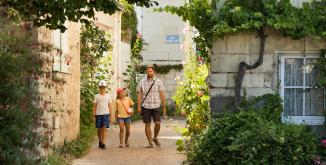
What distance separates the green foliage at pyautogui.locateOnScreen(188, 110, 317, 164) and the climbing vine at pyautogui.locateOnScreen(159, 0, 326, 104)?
654mm

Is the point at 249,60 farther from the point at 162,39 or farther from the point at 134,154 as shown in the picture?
the point at 162,39

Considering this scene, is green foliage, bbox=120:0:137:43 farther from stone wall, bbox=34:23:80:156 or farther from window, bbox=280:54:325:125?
window, bbox=280:54:325:125

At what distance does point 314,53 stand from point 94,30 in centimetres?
761

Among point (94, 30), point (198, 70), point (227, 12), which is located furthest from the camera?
point (94, 30)

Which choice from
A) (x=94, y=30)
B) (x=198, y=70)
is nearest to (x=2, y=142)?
(x=198, y=70)

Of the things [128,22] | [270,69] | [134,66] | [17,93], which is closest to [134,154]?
[270,69]

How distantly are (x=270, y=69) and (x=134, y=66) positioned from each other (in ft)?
39.7

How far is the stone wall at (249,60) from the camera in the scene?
988cm

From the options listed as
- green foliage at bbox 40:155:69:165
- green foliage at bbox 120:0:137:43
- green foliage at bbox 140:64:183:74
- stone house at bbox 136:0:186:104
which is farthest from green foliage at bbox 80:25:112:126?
stone house at bbox 136:0:186:104

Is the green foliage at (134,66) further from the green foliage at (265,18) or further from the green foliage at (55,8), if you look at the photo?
the green foliage at (55,8)

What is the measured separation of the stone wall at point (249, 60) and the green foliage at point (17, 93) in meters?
4.07

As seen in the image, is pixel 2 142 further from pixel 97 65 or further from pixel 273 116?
pixel 97 65

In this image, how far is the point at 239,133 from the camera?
29.9ft

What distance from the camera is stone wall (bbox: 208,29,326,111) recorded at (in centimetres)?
988
